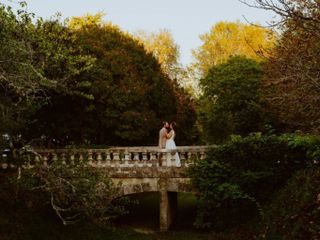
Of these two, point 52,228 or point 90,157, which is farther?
point 90,157

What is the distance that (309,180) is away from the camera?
44.7 feet

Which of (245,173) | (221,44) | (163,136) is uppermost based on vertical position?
(221,44)

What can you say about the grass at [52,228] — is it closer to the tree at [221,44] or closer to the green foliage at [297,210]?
the green foliage at [297,210]

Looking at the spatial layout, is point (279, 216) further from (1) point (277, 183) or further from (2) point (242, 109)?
(2) point (242, 109)

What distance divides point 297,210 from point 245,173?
429 centimetres

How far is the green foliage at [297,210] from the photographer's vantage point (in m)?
11.4

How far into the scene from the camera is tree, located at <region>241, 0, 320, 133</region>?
1192 centimetres

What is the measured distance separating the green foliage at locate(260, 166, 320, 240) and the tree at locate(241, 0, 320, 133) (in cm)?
154

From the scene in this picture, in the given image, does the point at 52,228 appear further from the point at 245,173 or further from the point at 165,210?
the point at 245,173

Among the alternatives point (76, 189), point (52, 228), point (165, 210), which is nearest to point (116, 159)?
point (165, 210)

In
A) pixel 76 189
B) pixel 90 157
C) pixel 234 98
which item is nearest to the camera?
pixel 76 189

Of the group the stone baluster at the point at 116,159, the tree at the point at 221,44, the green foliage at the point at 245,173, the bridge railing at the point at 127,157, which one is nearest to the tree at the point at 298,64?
the green foliage at the point at 245,173

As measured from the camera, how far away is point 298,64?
12328 mm

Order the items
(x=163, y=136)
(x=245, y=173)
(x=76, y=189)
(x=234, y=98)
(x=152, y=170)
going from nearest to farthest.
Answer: (x=76, y=189), (x=245, y=173), (x=152, y=170), (x=163, y=136), (x=234, y=98)
